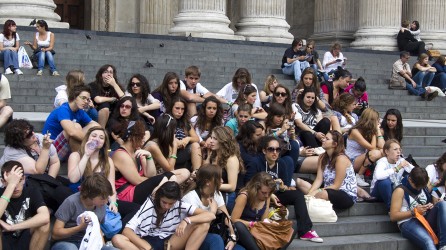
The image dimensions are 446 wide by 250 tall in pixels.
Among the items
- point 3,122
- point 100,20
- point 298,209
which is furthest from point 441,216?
point 100,20

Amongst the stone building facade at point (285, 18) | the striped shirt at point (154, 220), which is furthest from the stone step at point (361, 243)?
the stone building facade at point (285, 18)

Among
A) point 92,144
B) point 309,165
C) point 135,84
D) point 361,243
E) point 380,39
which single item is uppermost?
point 380,39

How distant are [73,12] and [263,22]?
7006mm

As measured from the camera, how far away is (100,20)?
2775cm

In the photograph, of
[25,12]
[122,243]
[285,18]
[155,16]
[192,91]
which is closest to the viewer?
[122,243]

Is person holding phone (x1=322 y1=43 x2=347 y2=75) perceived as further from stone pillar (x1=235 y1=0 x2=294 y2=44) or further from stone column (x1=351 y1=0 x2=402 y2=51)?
stone column (x1=351 y1=0 x2=402 y2=51)

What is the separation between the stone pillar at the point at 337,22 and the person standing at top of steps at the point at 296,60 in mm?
8308

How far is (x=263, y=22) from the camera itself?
79.5ft

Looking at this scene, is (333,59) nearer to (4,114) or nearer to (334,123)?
(334,123)

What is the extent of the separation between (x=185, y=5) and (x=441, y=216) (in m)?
12.7

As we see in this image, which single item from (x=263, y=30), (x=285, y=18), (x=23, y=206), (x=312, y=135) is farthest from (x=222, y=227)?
(x=285, y=18)

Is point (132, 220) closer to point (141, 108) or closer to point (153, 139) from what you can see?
point (153, 139)

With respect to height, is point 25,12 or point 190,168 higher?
point 25,12

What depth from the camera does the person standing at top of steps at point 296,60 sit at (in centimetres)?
1977
